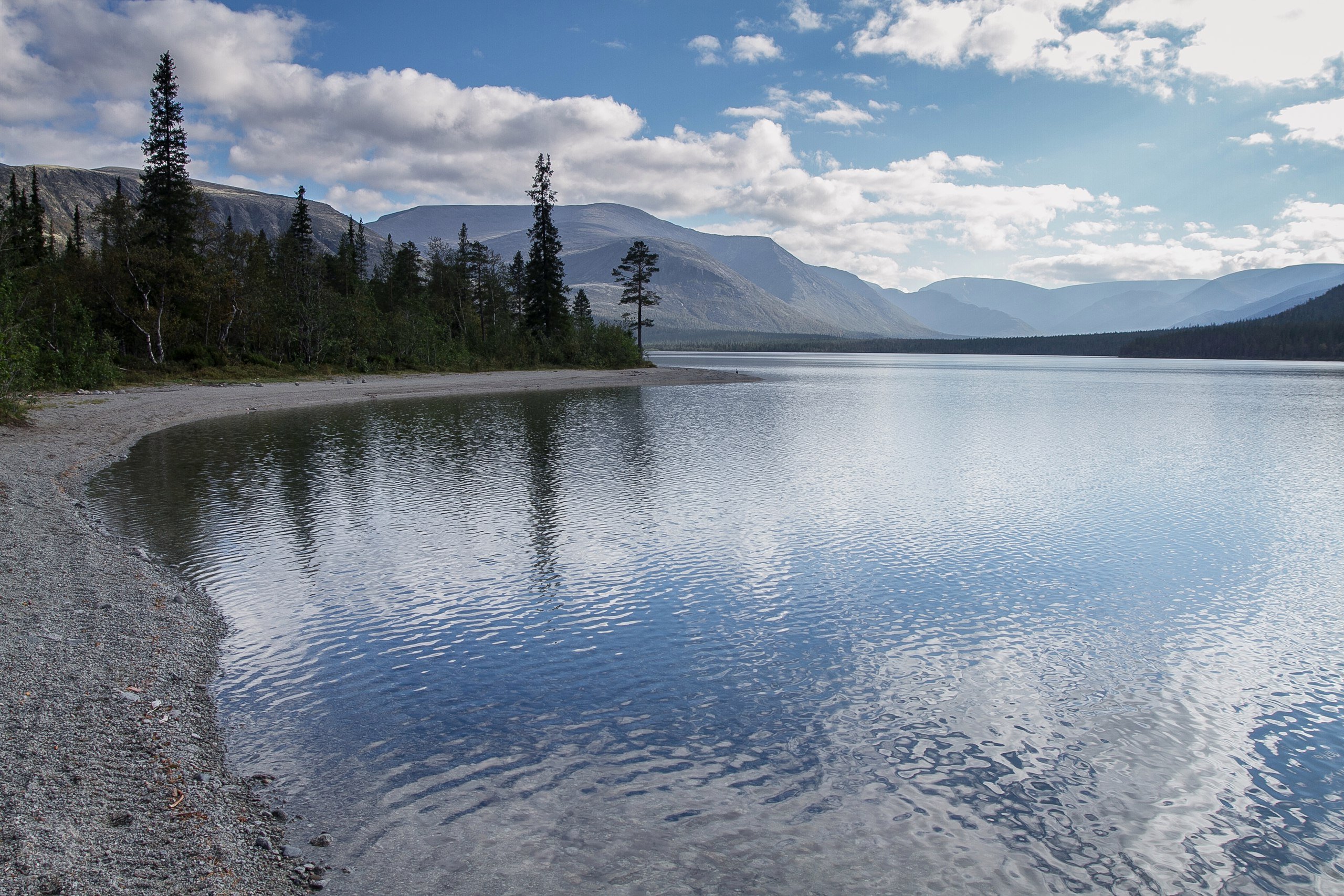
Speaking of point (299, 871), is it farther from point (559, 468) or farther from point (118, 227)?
point (118, 227)

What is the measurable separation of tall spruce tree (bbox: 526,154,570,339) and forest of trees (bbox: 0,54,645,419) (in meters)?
0.17

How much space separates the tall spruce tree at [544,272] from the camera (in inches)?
3371

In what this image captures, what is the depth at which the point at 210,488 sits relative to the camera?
Result: 20172 mm

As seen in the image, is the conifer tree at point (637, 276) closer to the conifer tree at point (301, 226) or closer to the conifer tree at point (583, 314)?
the conifer tree at point (583, 314)

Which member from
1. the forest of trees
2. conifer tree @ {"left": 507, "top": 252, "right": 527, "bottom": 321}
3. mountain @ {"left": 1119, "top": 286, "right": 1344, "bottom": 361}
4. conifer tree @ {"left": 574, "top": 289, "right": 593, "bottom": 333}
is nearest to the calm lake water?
the forest of trees

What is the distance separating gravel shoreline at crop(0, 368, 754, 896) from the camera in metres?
5.23

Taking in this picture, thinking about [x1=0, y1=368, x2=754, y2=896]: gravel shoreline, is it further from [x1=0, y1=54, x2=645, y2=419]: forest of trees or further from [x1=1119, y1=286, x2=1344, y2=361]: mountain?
[x1=1119, y1=286, x2=1344, y2=361]: mountain

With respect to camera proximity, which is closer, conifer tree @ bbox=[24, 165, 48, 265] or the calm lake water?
the calm lake water

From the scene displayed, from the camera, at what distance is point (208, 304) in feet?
170

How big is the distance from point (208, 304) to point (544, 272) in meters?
39.6

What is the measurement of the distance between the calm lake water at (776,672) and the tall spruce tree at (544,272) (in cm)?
6310

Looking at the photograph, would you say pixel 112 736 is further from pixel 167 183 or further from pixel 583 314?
pixel 583 314

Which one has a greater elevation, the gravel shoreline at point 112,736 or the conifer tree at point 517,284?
the conifer tree at point 517,284

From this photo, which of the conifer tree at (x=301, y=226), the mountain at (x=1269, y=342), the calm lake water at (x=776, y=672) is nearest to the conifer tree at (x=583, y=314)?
the conifer tree at (x=301, y=226)
